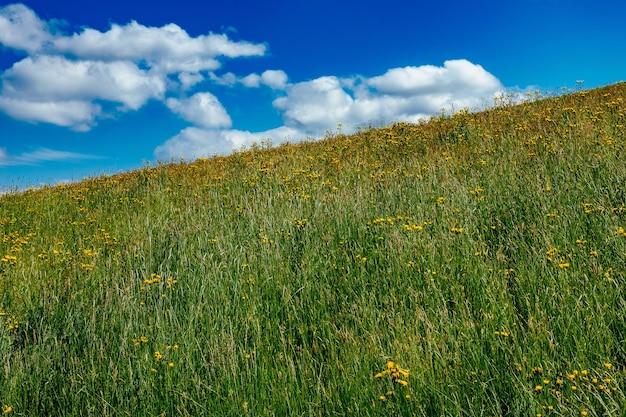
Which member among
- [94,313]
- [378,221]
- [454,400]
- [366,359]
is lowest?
[454,400]

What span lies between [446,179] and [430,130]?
15.7 feet

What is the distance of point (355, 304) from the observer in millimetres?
3293

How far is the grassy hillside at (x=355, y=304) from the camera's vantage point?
249cm

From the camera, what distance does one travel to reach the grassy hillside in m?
2.49

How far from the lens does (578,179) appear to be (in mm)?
5273

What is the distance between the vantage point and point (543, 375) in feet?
7.67

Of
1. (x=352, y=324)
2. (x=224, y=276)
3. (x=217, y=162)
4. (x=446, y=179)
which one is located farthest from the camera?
(x=217, y=162)

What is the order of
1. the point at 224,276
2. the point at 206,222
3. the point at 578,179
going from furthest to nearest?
1. the point at 206,222
2. the point at 578,179
3. the point at 224,276

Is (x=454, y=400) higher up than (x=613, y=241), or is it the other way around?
(x=613, y=241)

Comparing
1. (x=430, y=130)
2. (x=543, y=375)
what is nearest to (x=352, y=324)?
(x=543, y=375)

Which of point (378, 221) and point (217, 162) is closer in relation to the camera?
point (378, 221)

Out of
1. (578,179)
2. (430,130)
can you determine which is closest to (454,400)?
(578,179)

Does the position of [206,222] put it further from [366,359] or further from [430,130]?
[430,130]

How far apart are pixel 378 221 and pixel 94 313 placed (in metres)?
A: 2.65
